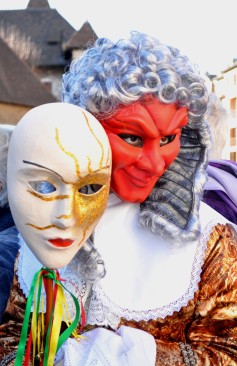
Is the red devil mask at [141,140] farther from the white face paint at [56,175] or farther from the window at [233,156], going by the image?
the window at [233,156]

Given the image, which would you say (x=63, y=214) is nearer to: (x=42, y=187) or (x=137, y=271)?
(x=42, y=187)

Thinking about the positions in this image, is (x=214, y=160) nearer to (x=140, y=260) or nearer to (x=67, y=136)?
(x=140, y=260)

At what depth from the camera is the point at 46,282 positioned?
106 cm

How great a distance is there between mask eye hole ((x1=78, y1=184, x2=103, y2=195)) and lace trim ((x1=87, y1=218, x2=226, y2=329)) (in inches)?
9.2

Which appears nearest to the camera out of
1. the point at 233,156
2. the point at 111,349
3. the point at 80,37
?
the point at 111,349

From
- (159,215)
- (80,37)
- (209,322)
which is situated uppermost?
(159,215)

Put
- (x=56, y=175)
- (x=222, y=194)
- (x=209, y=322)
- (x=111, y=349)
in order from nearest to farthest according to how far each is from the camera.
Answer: (x=56, y=175), (x=111, y=349), (x=209, y=322), (x=222, y=194)

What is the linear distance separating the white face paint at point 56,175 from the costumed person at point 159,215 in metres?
0.13

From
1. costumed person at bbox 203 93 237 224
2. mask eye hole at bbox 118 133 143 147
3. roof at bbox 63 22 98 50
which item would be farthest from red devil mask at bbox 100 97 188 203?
roof at bbox 63 22 98 50

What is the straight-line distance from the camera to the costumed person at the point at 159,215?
1.11 meters

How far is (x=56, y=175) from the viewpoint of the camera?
97 centimetres

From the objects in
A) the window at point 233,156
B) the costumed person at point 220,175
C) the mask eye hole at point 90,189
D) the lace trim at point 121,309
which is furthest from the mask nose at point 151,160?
the window at point 233,156

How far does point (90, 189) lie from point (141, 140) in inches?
5.7

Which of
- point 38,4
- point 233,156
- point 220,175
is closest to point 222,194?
point 220,175
